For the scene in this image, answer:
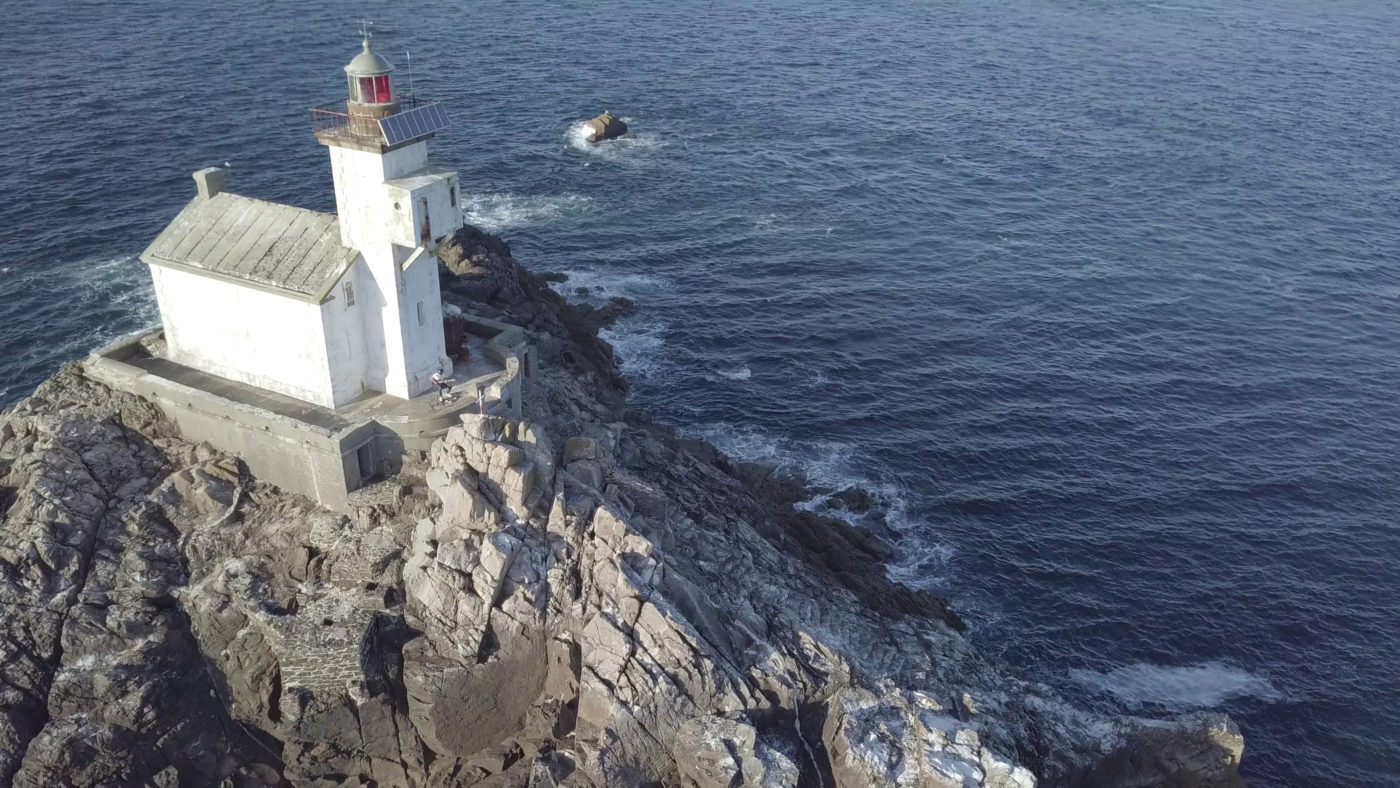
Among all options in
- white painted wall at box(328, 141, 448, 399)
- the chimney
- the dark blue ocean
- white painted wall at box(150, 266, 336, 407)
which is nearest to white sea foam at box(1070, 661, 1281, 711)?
the dark blue ocean

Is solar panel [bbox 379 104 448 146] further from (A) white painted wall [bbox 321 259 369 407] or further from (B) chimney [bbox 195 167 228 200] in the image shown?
(B) chimney [bbox 195 167 228 200]

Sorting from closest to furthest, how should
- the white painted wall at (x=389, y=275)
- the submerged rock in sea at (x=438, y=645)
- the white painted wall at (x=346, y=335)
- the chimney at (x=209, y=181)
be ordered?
the submerged rock in sea at (x=438, y=645) < the white painted wall at (x=389, y=275) < the white painted wall at (x=346, y=335) < the chimney at (x=209, y=181)

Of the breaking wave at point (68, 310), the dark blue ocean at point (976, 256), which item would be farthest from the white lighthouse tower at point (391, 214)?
the breaking wave at point (68, 310)

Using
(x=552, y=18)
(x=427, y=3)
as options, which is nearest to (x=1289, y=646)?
(x=552, y=18)

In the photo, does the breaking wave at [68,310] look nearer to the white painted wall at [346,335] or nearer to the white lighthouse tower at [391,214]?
the white painted wall at [346,335]

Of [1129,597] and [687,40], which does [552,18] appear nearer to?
[687,40]

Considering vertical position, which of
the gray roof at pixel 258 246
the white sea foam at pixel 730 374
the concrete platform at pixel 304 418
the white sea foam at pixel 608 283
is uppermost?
the gray roof at pixel 258 246

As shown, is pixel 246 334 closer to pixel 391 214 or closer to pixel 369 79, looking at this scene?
pixel 391 214
